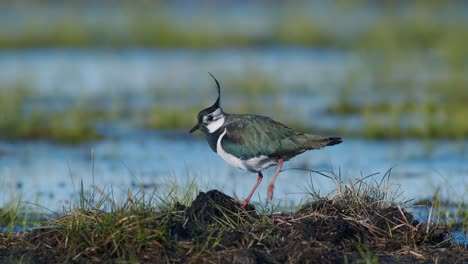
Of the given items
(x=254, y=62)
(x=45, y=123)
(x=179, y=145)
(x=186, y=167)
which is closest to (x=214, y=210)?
(x=186, y=167)

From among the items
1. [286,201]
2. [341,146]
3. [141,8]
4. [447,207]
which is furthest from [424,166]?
[141,8]

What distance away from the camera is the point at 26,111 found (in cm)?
1384

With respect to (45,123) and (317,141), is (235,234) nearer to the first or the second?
(317,141)


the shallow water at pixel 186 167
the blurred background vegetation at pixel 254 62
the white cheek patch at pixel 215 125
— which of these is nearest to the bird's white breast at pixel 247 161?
the white cheek patch at pixel 215 125

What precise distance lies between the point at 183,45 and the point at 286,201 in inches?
498

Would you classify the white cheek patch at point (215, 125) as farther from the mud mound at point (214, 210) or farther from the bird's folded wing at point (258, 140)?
the mud mound at point (214, 210)

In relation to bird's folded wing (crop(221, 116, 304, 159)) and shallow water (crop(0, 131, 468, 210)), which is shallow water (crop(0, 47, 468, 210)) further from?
bird's folded wing (crop(221, 116, 304, 159))

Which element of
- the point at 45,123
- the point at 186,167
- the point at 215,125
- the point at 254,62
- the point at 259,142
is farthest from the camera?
the point at 254,62

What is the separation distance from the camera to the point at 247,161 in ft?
24.2

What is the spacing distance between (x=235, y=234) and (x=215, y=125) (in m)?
1.41

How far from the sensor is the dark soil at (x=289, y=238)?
20.5 feet

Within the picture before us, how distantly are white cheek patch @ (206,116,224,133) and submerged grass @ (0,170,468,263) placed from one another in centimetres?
79

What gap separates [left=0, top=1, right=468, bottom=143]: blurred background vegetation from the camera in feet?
42.3

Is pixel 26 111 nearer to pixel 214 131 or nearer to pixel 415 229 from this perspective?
pixel 214 131
